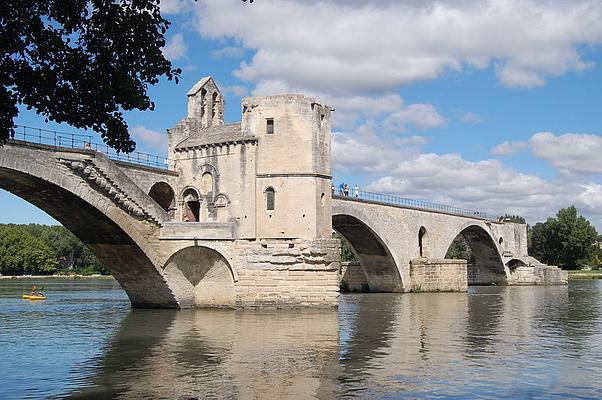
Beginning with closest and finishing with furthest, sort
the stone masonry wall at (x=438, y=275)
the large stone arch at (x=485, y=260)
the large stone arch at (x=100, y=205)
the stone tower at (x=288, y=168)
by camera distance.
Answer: the large stone arch at (x=100, y=205) < the stone tower at (x=288, y=168) < the stone masonry wall at (x=438, y=275) < the large stone arch at (x=485, y=260)

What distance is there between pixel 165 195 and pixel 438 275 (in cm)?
2407

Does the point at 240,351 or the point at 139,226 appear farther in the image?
the point at 139,226

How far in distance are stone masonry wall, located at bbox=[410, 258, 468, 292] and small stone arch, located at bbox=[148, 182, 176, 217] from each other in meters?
22.6

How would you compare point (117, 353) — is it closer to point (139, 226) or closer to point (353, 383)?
point (353, 383)

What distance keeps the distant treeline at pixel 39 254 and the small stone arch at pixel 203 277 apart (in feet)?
191

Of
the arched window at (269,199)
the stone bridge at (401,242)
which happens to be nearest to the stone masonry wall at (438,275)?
the stone bridge at (401,242)

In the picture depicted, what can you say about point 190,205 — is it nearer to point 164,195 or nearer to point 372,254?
point 164,195

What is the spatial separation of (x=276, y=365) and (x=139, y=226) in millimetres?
15199

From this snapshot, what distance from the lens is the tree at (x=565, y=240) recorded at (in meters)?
98.5

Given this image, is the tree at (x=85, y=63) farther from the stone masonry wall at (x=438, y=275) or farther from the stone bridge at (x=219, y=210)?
the stone masonry wall at (x=438, y=275)

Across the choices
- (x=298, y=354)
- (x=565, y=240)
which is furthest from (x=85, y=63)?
(x=565, y=240)

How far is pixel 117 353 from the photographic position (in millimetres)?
19781

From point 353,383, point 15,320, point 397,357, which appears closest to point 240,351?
point 397,357

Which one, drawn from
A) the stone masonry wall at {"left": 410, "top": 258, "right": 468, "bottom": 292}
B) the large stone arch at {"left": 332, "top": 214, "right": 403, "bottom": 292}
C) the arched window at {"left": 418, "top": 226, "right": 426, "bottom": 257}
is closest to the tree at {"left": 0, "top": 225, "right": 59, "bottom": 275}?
the large stone arch at {"left": 332, "top": 214, "right": 403, "bottom": 292}
